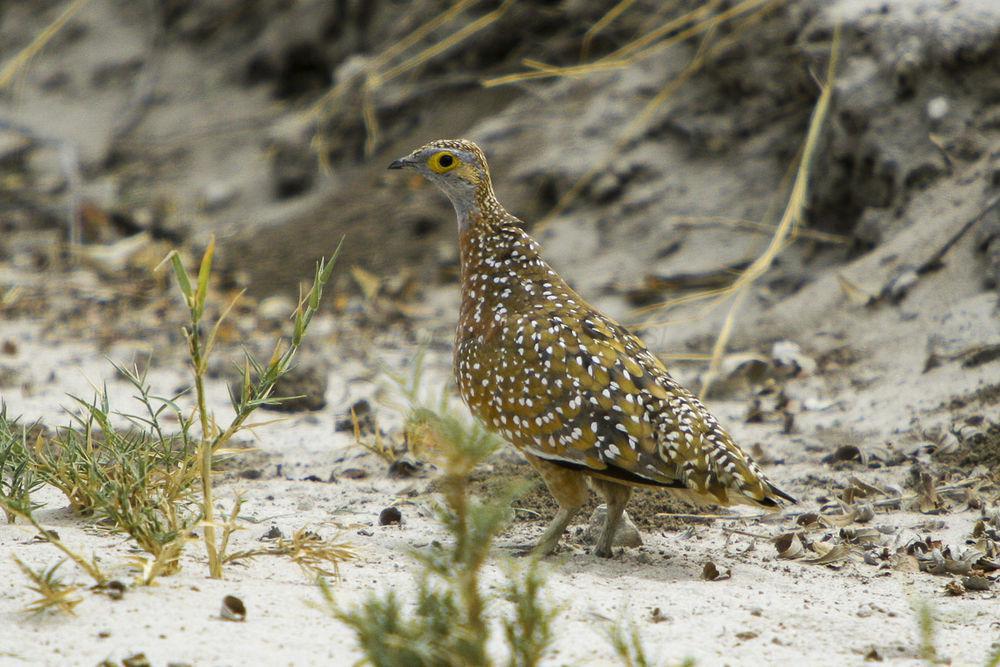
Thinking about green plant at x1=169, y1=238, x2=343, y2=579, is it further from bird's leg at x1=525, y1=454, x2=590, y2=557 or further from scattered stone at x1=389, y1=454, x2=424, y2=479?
scattered stone at x1=389, y1=454, x2=424, y2=479

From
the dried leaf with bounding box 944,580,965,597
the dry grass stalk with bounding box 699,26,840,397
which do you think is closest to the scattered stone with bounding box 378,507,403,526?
the dried leaf with bounding box 944,580,965,597

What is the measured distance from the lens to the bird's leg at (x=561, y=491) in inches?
181

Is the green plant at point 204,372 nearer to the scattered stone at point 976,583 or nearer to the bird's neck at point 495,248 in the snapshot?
the bird's neck at point 495,248

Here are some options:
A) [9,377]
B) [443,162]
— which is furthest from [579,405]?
[9,377]

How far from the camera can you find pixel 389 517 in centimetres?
497

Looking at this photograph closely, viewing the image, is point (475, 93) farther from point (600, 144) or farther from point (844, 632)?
point (844, 632)

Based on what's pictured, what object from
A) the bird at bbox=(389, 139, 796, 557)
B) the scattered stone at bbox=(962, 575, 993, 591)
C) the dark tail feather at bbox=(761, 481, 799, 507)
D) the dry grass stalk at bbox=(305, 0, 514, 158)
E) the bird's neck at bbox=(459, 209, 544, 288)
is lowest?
the scattered stone at bbox=(962, 575, 993, 591)

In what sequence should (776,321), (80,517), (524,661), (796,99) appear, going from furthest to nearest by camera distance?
(796,99)
(776,321)
(80,517)
(524,661)

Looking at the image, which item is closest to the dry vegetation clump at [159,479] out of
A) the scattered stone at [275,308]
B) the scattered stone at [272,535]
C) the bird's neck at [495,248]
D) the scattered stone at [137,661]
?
the scattered stone at [272,535]

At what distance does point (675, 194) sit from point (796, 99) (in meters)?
1.08

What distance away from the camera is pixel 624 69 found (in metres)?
9.20

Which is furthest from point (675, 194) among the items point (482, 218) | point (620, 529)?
point (620, 529)

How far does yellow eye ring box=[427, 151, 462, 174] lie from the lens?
5.45 meters

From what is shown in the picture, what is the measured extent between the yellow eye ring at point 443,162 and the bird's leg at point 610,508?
171cm
